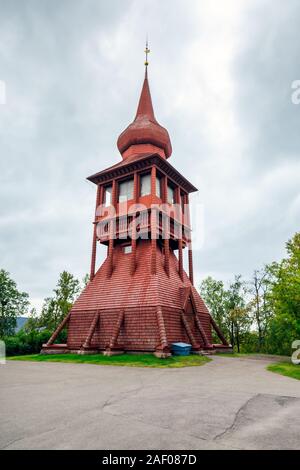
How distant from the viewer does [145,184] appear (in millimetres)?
28656

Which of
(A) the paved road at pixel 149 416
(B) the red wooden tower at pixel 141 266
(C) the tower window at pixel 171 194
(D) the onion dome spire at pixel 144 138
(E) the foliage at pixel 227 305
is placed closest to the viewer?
(A) the paved road at pixel 149 416

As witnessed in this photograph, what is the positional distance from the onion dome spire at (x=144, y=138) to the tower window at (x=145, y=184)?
374cm

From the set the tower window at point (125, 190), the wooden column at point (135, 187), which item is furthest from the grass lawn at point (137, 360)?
the tower window at point (125, 190)

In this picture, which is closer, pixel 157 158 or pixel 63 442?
pixel 63 442

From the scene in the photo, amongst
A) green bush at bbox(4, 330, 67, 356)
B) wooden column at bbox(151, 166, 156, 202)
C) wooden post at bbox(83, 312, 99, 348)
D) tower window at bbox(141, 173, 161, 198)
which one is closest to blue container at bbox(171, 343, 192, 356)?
wooden post at bbox(83, 312, 99, 348)

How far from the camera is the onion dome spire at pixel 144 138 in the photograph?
31.2 meters

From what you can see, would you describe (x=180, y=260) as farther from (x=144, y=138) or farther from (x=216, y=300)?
(x=216, y=300)

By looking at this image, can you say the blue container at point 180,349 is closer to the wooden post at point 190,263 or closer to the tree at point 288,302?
→ the tree at point 288,302

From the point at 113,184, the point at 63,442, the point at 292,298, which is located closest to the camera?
the point at 63,442

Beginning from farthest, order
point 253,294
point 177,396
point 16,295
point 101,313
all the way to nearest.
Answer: point 16,295 < point 253,294 < point 101,313 < point 177,396

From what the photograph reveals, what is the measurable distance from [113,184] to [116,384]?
22369mm
